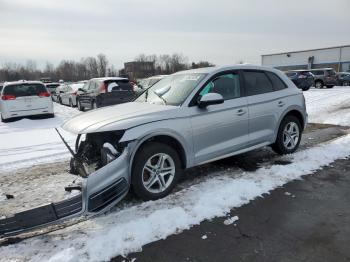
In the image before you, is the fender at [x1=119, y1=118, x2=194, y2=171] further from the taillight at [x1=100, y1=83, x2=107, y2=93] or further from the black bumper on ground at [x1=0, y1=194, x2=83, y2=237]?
the taillight at [x1=100, y1=83, x2=107, y2=93]

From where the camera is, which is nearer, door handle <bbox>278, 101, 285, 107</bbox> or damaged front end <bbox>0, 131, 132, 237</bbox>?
damaged front end <bbox>0, 131, 132, 237</bbox>

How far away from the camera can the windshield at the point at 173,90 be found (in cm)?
503

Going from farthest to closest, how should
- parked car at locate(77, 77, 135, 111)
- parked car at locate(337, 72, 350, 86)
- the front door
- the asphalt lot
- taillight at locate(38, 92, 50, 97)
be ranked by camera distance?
parked car at locate(337, 72, 350, 86) < parked car at locate(77, 77, 135, 111) < taillight at locate(38, 92, 50, 97) < the front door < the asphalt lot

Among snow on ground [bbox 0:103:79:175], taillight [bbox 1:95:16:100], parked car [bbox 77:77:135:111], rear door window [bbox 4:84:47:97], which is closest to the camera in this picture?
snow on ground [bbox 0:103:79:175]

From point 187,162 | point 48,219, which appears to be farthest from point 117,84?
point 48,219

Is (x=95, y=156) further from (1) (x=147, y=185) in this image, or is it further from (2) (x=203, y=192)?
(2) (x=203, y=192)

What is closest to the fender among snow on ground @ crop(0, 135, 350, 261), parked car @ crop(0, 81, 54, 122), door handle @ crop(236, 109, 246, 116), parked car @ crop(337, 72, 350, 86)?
snow on ground @ crop(0, 135, 350, 261)

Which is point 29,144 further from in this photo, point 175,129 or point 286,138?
point 286,138

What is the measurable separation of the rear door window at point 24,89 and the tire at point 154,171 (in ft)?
35.6

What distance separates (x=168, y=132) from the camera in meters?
4.52

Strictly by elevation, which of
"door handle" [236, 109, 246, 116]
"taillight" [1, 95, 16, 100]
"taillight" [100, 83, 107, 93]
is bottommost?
"door handle" [236, 109, 246, 116]

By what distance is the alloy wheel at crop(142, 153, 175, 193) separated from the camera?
4.46m

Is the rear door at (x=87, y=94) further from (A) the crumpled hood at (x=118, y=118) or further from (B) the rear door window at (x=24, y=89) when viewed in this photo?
(A) the crumpled hood at (x=118, y=118)

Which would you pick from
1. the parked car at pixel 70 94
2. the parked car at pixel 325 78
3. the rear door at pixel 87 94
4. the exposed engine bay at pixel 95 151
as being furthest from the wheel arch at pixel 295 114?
the parked car at pixel 325 78
